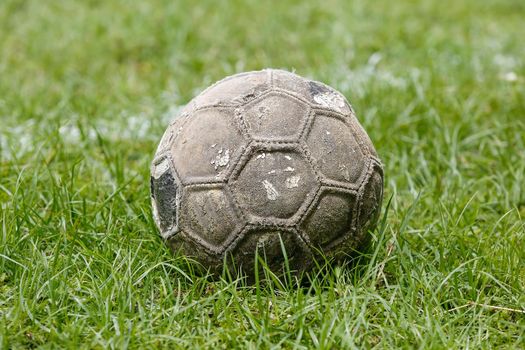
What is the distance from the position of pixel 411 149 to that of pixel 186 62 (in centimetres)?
227

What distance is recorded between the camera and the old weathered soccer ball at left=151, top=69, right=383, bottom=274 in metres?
2.44

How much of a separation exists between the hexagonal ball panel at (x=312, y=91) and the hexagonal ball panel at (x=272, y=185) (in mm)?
306

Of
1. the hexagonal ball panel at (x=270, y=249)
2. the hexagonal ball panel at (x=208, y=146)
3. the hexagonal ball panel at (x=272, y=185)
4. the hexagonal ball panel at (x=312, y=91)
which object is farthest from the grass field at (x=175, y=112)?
the hexagonal ball panel at (x=312, y=91)

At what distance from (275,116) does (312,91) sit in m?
0.24

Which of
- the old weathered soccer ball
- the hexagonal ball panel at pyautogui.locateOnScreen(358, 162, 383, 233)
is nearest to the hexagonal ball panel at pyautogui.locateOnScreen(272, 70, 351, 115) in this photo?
the old weathered soccer ball

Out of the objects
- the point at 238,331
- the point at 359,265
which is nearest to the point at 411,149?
the point at 359,265

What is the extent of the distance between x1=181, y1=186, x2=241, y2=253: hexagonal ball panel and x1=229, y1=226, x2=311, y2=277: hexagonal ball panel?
59 millimetres

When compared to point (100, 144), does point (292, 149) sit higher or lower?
higher

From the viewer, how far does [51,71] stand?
5395 millimetres

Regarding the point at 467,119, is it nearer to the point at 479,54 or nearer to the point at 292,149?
the point at 479,54

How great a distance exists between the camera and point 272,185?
7.97 feet

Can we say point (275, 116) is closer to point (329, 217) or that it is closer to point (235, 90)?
point (235, 90)

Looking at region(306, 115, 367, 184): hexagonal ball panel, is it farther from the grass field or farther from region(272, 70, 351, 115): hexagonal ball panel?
the grass field

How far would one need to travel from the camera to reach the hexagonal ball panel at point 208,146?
8.10 ft
